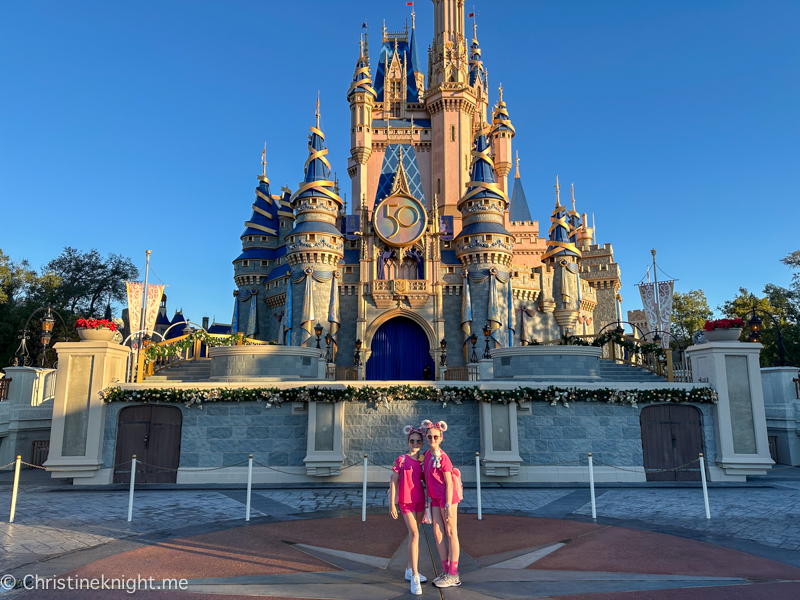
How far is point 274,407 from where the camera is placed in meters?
14.6

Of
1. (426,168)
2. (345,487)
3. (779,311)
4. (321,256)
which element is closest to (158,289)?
(321,256)

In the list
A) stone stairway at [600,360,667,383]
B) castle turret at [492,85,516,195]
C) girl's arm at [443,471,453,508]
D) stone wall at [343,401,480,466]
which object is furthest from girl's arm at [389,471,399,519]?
castle turret at [492,85,516,195]

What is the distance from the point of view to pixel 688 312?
58438 millimetres

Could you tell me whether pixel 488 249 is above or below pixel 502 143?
below

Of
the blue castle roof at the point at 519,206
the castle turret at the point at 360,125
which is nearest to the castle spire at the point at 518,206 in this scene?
the blue castle roof at the point at 519,206

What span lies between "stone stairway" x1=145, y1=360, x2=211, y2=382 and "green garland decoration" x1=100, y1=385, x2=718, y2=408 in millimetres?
6462

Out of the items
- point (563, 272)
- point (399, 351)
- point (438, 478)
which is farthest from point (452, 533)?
point (563, 272)

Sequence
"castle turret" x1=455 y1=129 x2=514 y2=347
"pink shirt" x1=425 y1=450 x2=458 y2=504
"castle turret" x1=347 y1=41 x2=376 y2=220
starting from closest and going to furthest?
"pink shirt" x1=425 y1=450 x2=458 y2=504 < "castle turret" x1=455 y1=129 x2=514 y2=347 < "castle turret" x1=347 y1=41 x2=376 y2=220

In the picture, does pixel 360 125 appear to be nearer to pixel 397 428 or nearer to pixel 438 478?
pixel 397 428

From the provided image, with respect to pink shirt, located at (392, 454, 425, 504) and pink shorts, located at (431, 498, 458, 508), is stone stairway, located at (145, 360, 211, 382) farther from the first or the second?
pink shorts, located at (431, 498, 458, 508)

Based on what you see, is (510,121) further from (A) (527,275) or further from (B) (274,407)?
(B) (274,407)

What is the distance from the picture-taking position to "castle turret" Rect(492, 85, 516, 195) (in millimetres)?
47344

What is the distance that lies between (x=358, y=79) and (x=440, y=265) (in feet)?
65.1

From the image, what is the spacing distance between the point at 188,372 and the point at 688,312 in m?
54.7
